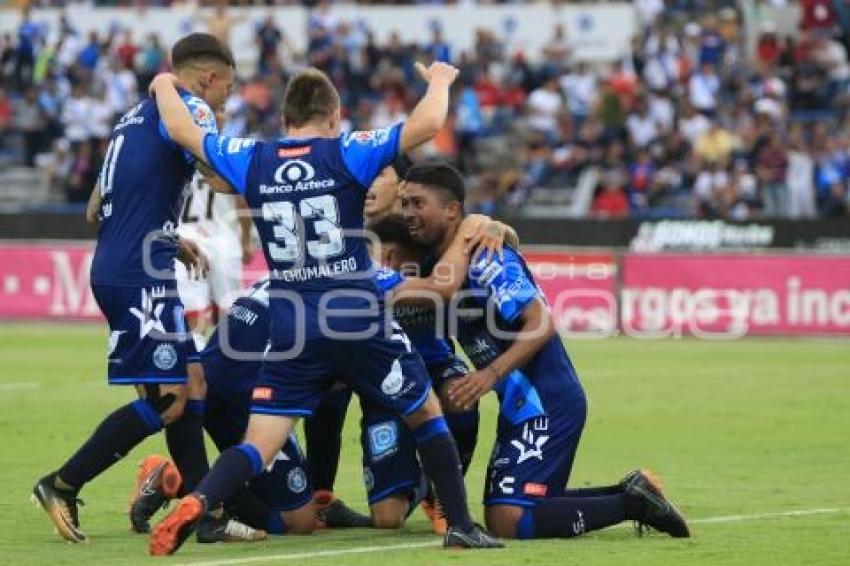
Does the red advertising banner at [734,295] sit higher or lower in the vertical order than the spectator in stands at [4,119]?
lower

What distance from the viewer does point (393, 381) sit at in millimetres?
8828

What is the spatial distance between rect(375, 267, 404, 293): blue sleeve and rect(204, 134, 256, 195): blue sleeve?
3.00 feet

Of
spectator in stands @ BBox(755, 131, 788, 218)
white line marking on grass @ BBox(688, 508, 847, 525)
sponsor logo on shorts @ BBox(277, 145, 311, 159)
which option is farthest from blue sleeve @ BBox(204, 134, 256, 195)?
spectator in stands @ BBox(755, 131, 788, 218)

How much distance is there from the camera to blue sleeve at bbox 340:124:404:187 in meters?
8.65

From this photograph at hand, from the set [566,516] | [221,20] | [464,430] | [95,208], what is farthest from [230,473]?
[221,20]

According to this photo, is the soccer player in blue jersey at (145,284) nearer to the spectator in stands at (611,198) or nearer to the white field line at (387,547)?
the white field line at (387,547)

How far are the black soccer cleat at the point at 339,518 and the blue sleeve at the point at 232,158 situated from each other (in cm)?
208

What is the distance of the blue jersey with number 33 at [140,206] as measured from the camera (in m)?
9.77

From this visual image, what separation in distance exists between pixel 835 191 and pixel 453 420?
780 inches

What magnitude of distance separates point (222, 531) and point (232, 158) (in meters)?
1.87

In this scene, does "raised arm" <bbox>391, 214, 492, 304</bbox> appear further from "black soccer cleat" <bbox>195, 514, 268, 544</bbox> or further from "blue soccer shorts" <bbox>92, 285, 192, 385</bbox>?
"black soccer cleat" <bbox>195, 514, 268, 544</bbox>

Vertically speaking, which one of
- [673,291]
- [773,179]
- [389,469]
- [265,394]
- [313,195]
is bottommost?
[673,291]

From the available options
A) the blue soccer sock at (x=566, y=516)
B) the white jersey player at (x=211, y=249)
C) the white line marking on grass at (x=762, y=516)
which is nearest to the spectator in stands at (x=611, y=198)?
the white jersey player at (x=211, y=249)

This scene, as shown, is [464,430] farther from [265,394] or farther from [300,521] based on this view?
[265,394]
